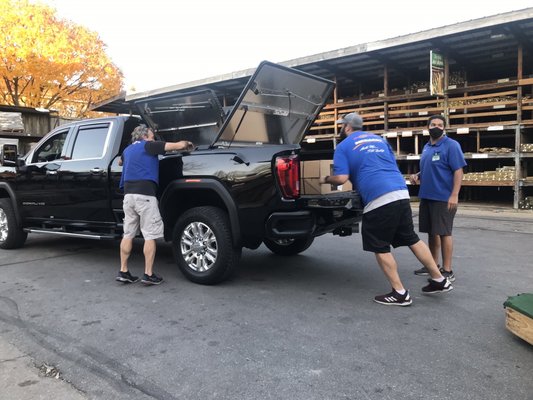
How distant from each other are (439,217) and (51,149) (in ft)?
17.8

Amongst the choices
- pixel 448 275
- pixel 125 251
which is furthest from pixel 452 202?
pixel 125 251

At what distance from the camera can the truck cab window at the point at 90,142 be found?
5.83 m

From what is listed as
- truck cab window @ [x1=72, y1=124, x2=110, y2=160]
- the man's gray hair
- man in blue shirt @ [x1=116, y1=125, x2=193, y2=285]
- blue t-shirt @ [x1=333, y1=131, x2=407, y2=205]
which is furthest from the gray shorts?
blue t-shirt @ [x1=333, y1=131, x2=407, y2=205]

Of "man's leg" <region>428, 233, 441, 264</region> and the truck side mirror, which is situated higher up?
the truck side mirror

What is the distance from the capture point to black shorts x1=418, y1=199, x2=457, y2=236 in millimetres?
4742

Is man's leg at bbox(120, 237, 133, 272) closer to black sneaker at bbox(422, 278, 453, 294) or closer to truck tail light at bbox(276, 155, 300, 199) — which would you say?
truck tail light at bbox(276, 155, 300, 199)

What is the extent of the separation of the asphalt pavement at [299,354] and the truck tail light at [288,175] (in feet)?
3.54

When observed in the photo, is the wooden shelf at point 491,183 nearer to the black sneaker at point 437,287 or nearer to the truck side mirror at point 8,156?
the black sneaker at point 437,287

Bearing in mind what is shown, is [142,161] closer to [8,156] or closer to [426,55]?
[8,156]

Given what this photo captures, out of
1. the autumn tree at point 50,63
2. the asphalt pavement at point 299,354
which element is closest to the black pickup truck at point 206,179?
the asphalt pavement at point 299,354

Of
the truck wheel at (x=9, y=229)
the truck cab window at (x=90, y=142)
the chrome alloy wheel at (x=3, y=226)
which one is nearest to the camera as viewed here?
the truck cab window at (x=90, y=142)

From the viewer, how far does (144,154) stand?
4.82 m

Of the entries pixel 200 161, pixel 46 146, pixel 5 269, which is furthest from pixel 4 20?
pixel 200 161

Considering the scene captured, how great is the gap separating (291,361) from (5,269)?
4.47 meters
